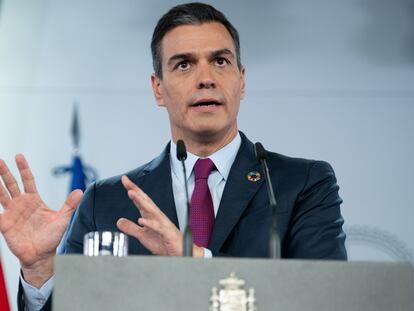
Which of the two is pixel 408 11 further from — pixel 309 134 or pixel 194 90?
pixel 194 90

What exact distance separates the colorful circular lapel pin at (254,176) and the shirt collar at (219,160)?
0.28 feet

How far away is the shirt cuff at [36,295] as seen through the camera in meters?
→ 2.59

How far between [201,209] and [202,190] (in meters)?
0.08

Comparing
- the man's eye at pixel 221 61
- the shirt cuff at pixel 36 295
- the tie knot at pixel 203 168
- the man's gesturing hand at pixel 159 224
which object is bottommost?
the shirt cuff at pixel 36 295

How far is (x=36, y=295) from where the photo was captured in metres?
2.59

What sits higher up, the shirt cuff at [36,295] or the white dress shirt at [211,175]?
the white dress shirt at [211,175]

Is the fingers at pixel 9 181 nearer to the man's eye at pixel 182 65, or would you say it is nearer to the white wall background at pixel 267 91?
the man's eye at pixel 182 65

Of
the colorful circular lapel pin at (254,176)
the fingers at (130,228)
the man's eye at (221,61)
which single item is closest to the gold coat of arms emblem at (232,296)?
the fingers at (130,228)

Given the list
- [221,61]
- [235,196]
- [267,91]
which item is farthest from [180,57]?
[267,91]

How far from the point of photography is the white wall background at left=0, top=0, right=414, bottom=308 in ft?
15.1

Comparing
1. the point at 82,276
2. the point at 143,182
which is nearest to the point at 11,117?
the point at 143,182

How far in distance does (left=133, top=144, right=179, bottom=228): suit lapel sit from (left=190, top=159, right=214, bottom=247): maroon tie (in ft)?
0.23

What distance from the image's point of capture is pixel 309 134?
15.4ft

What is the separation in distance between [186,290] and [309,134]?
2.94 metres
